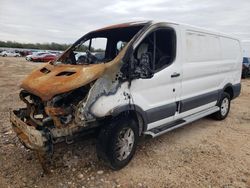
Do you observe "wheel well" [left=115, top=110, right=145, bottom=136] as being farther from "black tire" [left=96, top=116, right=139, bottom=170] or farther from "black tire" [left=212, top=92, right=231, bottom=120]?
"black tire" [left=212, top=92, right=231, bottom=120]

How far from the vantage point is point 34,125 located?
3.26 meters

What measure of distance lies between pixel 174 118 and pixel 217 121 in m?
2.34

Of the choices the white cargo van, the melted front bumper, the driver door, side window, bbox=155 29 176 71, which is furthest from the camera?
side window, bbox=155 29 176 71

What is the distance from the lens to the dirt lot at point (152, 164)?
10.8ft

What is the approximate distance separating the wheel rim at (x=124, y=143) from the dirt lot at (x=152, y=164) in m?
0.25

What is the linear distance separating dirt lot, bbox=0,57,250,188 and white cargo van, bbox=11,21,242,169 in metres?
0.33

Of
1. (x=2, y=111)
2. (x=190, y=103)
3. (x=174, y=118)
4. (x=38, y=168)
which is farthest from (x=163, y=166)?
(x=2, y=111)

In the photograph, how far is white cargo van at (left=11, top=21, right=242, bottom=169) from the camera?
3049mm

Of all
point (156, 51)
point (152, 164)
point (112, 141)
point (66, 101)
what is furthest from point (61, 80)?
point (152, 164)

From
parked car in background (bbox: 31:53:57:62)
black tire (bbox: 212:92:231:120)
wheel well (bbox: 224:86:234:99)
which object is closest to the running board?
black tire (bbox: 212:92:231:120)

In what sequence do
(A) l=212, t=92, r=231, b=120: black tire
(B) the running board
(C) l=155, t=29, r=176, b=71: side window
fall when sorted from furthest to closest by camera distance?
1. (A) l=212, t=92, r=231, b=120: black tire
2. (C) l=155, t=29, r=176, b=71: side window
3. (B) the running board

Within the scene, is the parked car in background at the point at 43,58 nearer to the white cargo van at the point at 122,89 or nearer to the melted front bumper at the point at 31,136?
the white cargo van at the point at 122,89

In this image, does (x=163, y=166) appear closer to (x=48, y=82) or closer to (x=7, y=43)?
(x=48, y=82)

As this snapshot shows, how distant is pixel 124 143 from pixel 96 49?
227cm
